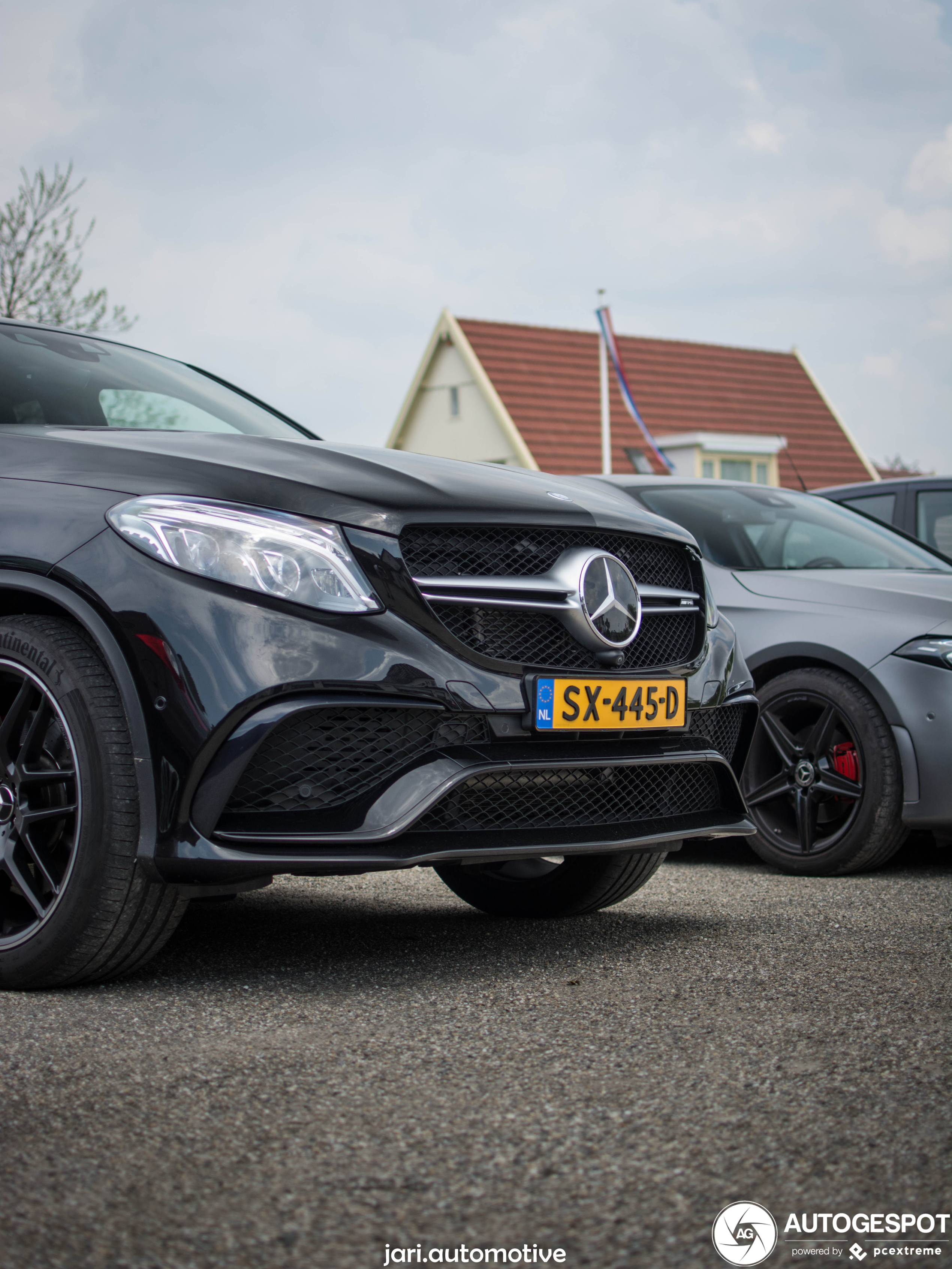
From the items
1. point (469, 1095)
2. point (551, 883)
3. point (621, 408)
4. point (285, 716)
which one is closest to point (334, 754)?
point (285, 716)

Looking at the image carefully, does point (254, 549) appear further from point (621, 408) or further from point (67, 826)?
point (621, 408)

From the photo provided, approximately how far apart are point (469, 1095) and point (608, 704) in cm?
111

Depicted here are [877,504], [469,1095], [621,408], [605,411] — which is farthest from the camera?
[621,408]

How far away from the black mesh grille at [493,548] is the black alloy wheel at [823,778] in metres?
2.01

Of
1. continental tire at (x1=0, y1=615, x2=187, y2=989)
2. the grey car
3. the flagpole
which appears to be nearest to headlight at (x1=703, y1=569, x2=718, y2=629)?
the grey car

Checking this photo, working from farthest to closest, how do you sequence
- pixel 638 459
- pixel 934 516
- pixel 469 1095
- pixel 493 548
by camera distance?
pixel 638 459 → pixel 934 516 → pixel 493 548 → pixel 469 1095

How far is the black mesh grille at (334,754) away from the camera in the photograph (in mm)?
2875

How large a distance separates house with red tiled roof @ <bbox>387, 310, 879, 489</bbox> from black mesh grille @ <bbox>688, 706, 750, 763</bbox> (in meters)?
24.0

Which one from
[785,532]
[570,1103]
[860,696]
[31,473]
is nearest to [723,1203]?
[570,1103]

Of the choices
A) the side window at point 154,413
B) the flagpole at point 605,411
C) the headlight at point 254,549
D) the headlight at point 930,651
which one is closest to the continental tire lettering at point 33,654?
the headlight at point 254,549

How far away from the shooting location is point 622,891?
13.5 ft

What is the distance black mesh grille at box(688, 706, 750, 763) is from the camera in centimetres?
359

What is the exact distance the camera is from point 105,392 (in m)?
Answer: 4.14

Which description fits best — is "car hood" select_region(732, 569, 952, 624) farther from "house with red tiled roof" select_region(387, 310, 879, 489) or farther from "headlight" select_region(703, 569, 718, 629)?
"house with red tiled roof" select_region(387, 310, 879, 489)
